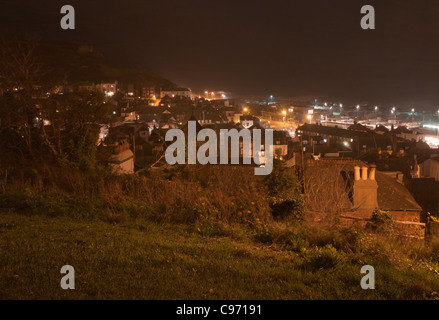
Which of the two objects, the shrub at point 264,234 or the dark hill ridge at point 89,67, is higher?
the dark hill ridge at point 89,67

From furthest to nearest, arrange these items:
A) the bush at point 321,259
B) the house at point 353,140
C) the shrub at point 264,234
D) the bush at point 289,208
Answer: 1. the house at point 353,140
2. the bush at point 289,208
3. the shrub at point 264,234
4. the bush at point 321,259

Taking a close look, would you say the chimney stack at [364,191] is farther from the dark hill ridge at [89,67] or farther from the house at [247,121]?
the dark hill ridge at [89,67]

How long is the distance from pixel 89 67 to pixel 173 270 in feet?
350

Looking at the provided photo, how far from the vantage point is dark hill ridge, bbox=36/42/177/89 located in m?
91.7

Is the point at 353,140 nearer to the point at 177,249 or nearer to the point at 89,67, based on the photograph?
the point at 177,249

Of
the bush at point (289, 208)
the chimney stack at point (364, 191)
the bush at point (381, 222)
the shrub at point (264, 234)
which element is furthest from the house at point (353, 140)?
the shrub at point (264, 234)

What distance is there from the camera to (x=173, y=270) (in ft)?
14.1

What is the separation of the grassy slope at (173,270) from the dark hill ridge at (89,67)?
84.4m

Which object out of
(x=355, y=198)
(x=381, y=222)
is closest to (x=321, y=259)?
(x=381, y=222)

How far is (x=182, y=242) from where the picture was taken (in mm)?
5652

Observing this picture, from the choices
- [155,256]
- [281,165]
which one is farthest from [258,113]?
[155,256]

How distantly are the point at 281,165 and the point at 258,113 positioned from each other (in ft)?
209

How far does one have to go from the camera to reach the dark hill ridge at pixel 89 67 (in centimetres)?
9170
